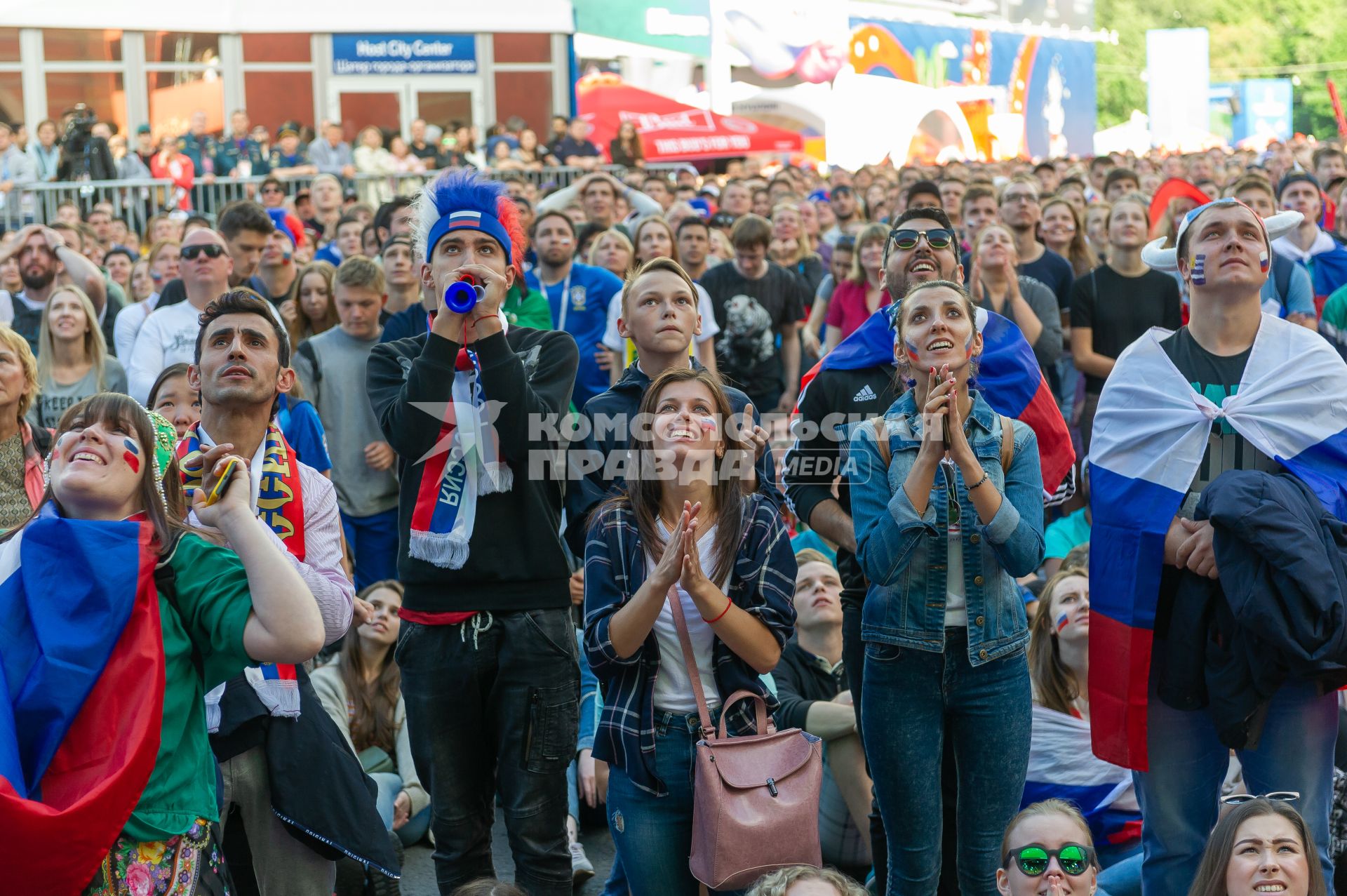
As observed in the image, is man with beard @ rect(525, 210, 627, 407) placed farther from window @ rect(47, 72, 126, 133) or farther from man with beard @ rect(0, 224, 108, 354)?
window @ rect(47, 72, 126, 133)

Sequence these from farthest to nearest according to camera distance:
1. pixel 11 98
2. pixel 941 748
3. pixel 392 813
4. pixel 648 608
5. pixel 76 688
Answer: pixel 11 98, pixel 392 813, pixel 941 748, pixel 648 608, pixel 76 688

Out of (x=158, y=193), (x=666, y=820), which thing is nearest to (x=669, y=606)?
(x=666, y=820)

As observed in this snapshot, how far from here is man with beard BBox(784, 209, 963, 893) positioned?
14.0 feet

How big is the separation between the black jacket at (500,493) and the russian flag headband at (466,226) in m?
0.31

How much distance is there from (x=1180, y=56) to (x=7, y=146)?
36.5 meters

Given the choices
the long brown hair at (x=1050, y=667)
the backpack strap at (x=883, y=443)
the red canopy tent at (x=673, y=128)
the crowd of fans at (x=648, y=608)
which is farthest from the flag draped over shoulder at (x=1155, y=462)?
the red canopy tent at (x=673, y=128)

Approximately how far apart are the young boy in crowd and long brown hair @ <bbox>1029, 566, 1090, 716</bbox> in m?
2.86

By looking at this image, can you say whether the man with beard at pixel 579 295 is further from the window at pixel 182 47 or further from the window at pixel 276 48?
the window at pixel 276 48

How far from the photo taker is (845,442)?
14.3 ft

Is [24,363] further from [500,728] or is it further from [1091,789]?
[1091,789]

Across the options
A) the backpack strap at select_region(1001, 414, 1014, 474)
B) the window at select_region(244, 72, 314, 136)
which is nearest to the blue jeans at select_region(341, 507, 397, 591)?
the backpack strap at select_region(1001, 414, 1014, 474)

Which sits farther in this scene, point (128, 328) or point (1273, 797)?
point (128, 328)

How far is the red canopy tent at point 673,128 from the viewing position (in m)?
23.8

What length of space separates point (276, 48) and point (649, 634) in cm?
2489
